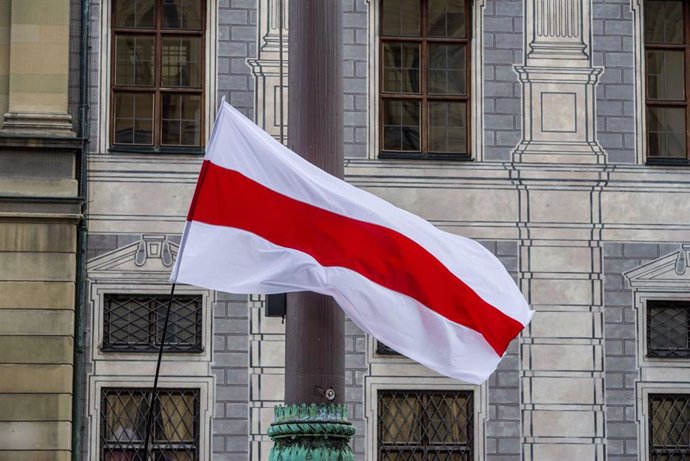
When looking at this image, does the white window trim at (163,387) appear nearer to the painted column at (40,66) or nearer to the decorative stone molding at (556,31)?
the painted column at (40,66)

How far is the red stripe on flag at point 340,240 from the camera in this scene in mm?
10148

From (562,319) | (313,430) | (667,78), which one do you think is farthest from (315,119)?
(667,78)

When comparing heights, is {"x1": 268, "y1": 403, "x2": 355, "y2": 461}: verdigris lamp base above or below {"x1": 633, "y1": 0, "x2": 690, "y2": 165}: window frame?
below

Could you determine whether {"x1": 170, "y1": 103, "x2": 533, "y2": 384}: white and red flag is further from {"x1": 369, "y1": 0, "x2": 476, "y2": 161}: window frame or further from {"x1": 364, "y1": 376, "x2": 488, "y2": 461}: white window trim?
{"x1": 369, "y1": 0, "x2": 476, "y2": 161}: window frame

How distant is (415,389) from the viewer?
758 inches

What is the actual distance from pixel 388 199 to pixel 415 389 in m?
2.20

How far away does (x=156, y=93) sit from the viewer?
1956cm

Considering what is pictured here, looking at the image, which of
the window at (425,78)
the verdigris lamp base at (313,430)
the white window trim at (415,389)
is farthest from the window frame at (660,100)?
the verdigris lamp base at (313,430)

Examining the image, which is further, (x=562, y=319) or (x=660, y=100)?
(x=660, y=100)

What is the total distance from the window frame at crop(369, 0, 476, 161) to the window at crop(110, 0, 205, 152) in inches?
79.6

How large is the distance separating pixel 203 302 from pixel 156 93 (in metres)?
2.50

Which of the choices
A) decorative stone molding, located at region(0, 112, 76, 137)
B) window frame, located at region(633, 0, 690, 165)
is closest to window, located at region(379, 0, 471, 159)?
window frame, located at region(633, 0, 690, 165)

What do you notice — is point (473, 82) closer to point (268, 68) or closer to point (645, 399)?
point (268, 68)

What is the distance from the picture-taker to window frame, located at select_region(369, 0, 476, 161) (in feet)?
64.7
